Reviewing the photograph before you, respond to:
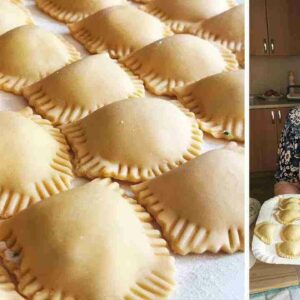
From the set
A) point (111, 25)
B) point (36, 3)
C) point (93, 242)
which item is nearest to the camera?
point (93, 242)

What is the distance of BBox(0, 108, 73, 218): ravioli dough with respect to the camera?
3.02ft

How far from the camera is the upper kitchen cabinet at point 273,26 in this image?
11.9 ft

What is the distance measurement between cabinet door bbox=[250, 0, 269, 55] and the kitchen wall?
0.15 metres

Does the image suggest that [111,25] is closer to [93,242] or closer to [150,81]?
[150,81]

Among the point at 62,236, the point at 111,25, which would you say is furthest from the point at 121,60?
the point at 62,236

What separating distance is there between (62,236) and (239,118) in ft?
1.65

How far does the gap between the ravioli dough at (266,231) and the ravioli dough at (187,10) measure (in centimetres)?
68

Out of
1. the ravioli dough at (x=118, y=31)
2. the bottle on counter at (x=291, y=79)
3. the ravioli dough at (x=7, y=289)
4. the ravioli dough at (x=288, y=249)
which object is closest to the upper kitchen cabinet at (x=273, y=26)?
the bottle on counter at (x=291, y=79)

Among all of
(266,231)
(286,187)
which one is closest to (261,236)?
(266,231)

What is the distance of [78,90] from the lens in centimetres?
117

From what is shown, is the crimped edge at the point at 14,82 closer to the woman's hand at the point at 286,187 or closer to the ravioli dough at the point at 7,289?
the ravioli dough at the point at 7,289

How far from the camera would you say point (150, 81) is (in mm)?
1273

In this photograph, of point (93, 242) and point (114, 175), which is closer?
point (93, 242)

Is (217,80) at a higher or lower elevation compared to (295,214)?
higher
